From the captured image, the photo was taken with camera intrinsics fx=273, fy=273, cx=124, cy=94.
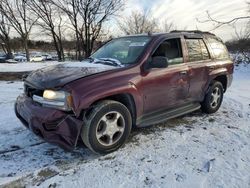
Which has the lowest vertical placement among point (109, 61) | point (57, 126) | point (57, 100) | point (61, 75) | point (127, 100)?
point (57, 126)

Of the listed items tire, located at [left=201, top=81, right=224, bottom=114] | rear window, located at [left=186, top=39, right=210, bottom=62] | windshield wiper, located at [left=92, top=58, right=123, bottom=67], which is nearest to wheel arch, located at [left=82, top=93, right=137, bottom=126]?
windshield wiper, located at [left=92, top=58, right=123, bottom=67]

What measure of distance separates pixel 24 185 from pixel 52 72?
1596 millimetres

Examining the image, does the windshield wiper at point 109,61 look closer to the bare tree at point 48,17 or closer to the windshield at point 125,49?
the windshield at point 125,49

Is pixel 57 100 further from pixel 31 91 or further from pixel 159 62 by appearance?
pixel 159 62

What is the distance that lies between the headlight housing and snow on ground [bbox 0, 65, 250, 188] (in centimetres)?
71

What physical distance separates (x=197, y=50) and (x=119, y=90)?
2.16 metres

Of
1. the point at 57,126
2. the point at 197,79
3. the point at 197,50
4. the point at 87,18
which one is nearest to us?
the point at 57,126

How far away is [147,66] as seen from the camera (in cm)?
403

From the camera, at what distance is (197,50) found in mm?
5039

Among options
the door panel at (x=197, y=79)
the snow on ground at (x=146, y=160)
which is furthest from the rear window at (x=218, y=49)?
the snow on ground at (x=146, y=160)

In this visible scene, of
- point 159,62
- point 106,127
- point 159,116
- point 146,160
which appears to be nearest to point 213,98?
point 159,116

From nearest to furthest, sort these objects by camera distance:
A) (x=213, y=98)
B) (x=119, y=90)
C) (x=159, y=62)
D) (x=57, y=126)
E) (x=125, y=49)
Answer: (x=57, y=126) < (x=119, y=90) < (x=159, y=62) < (x=125, y=49) < (x=213, y=98)

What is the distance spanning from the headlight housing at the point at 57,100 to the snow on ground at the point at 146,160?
28.1 inches

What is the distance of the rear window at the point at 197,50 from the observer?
4871mm
